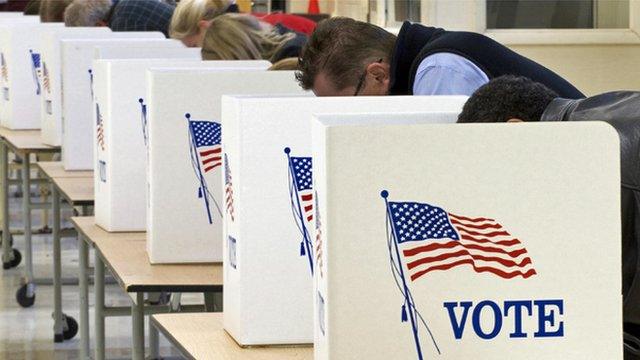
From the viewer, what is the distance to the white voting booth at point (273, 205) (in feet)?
6.59

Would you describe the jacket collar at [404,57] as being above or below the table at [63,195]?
above

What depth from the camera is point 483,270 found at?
155 cm

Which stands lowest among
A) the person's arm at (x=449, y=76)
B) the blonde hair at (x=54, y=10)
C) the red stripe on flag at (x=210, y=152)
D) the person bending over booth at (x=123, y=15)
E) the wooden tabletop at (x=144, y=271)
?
the wooden tabletop at (x=144, y=271)

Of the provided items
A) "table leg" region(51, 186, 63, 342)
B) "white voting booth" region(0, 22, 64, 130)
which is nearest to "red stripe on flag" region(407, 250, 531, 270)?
"table leg" region(51, 186, 63, 342)

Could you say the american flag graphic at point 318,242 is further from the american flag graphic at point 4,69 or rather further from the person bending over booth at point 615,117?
the american flag graphic at point 4,69

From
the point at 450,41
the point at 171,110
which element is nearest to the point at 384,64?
the point at 450,41

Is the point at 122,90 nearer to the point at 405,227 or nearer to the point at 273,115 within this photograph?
the point at 273,115

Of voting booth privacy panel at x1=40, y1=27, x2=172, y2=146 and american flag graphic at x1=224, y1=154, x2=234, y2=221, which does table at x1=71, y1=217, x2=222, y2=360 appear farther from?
Answer: voting booth privacy panel at x1=40, y1=27, x2=172, y2=146

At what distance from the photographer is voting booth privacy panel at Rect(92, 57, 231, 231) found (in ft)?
10.4

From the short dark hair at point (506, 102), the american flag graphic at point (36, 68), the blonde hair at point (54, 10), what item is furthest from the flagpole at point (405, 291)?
the blonde hair at point (54, 10)

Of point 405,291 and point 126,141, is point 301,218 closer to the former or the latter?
point 405,291

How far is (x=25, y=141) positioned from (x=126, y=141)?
1.95 m

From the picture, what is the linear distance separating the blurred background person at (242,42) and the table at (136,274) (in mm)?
543

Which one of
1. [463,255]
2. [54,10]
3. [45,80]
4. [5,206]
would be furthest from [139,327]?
[54,10]
